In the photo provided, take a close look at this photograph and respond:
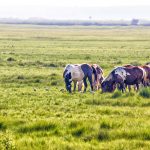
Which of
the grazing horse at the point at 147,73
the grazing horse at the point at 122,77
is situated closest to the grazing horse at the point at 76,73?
the grazing horse at the point at 122,77

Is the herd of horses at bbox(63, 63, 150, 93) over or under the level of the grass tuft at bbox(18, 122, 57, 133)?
under

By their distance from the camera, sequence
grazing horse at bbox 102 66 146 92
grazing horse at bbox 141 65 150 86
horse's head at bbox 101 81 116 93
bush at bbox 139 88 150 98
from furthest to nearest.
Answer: grazing horse at bbox 141 65 150 86 → horse's head at bbox 101 81 116 93 → grazing horse at bbox 102 66 146 92 → bush at bbox 139 88 150 98

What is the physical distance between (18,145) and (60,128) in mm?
2169

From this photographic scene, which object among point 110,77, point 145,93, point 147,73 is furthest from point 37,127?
point 147,73

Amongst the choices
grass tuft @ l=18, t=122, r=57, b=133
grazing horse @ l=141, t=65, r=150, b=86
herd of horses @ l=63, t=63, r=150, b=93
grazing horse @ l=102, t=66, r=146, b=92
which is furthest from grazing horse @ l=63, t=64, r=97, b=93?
grass tuft @ l=18, t=122, r=57, b=133

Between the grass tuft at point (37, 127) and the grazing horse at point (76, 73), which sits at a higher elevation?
the grass tuft at point (37, 127)

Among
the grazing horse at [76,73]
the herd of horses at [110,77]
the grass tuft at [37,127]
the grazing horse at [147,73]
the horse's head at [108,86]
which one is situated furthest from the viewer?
the grazing horse at [147,73]

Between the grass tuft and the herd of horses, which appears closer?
the grass tuft

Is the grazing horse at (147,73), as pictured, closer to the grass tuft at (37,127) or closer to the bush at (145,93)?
the bush at (145,93)

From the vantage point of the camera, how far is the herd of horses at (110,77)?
26359 mm

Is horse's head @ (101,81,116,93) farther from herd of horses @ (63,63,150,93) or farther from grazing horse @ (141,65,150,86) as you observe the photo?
grazing horse @ (141,65,150,86)

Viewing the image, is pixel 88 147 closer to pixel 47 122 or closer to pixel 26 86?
pixel 47 122

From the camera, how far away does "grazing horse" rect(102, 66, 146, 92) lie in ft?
86.1

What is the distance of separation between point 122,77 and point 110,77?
66 cm
